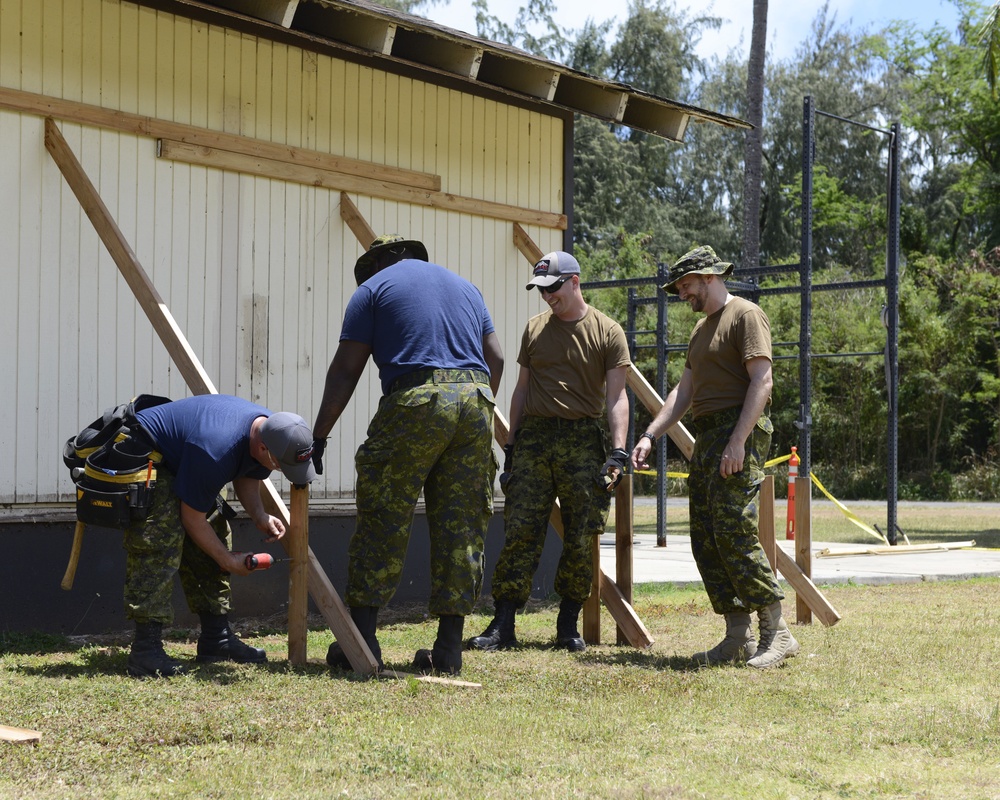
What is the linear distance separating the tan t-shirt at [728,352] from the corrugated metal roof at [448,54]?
276cm

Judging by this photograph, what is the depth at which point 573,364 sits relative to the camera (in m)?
6.59

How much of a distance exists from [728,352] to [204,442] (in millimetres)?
2563

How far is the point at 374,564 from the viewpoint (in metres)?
5.55

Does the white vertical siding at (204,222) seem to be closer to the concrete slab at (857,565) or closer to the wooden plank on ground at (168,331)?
the wooden plank on ground at (168,331)

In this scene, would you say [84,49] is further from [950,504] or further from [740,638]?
[950,504]

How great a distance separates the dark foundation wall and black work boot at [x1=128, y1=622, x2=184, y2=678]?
153 centimetres

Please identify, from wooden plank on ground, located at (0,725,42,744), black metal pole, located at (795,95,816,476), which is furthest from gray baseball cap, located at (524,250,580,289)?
black metal pole, located at (795,95,816,476)

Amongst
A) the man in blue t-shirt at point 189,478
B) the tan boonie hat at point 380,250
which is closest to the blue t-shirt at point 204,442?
the man in blue t-shirt at point 189,478

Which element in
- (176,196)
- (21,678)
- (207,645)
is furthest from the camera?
(176,196)

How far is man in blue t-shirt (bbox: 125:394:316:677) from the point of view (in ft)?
17.6

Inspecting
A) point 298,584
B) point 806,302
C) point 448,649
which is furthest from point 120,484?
point 806,302

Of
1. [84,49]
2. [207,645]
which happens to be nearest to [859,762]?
[207,645]

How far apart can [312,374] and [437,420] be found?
2.89 m

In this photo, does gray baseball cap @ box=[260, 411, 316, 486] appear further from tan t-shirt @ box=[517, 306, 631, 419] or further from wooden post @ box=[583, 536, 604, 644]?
wooden post @ box=[583, 536, 604, 644]
